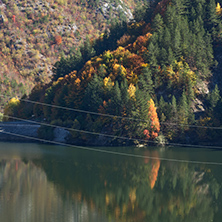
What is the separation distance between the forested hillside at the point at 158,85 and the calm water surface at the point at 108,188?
68.4 ft

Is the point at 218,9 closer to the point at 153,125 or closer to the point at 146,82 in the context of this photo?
the point at 146,82

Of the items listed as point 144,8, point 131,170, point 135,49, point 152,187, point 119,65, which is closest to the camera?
point 152,187

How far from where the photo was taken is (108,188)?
74000mm

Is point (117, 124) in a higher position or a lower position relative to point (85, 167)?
higher

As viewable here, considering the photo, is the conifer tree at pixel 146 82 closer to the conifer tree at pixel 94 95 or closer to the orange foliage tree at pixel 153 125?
the orange foliage tree at pixel 153 125

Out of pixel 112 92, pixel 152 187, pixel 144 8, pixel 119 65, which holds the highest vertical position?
pixel 144 8

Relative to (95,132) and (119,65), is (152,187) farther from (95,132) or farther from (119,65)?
(119,65)

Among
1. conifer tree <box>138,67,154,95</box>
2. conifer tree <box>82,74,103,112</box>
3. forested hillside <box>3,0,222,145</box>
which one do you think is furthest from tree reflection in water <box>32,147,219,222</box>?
conifer tree <box>138,67,154,95</box>

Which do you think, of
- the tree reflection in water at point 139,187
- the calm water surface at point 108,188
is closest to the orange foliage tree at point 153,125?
the calm water surface at point 108,188

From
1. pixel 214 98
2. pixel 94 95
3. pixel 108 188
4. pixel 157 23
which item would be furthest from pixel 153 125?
pixel 108 188

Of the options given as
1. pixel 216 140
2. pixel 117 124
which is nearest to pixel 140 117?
pixel 117 124

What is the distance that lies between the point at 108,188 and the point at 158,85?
249 feet

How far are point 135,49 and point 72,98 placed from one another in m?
30.8

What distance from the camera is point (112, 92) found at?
5448 inches
